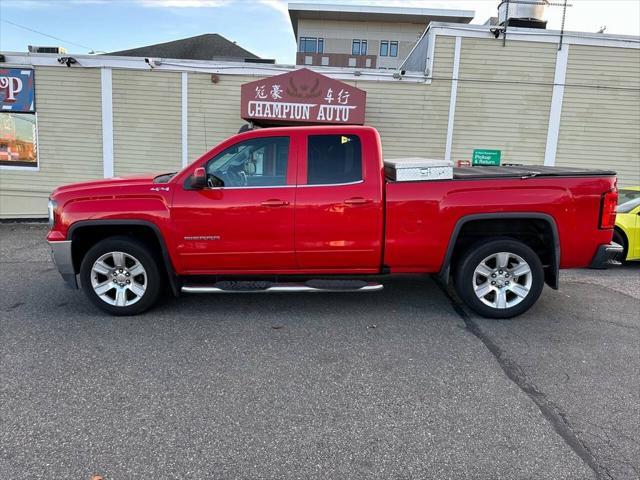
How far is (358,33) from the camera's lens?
3397cm

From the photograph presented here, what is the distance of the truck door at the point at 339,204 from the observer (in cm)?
484

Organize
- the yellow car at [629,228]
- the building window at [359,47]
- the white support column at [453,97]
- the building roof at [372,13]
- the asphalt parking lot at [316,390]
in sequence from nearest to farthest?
1. the asphalt parking lot at [316,390]
2. the yellow car at [629,228]
3. the white support column at [453,97]
4. the building roof at [372,13]
5. the building window at [359,47]

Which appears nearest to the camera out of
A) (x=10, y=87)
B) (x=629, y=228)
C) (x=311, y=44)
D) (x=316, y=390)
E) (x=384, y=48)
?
(x=316, y=390)

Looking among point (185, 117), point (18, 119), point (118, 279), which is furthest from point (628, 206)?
point (18, 119)

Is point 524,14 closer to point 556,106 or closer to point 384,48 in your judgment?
point 556,106

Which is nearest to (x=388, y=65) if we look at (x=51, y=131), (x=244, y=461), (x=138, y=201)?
(x=51, y=131)

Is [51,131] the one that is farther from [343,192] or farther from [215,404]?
[215,404]

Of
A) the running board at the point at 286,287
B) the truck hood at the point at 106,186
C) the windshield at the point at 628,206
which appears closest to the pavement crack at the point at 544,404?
the running board at the point at 286,287

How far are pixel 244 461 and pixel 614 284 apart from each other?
6.10 meters

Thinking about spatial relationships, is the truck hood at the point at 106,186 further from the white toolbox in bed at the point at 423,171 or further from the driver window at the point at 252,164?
the white toolbox in bed at the point at 423,171

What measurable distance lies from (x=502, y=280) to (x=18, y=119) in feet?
37.1

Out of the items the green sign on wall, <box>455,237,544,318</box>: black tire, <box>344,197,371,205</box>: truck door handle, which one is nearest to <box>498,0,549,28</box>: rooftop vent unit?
the green sign on wall

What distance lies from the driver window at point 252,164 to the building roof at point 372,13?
100ft

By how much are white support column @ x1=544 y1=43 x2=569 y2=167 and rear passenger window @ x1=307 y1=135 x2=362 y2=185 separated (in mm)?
7850
